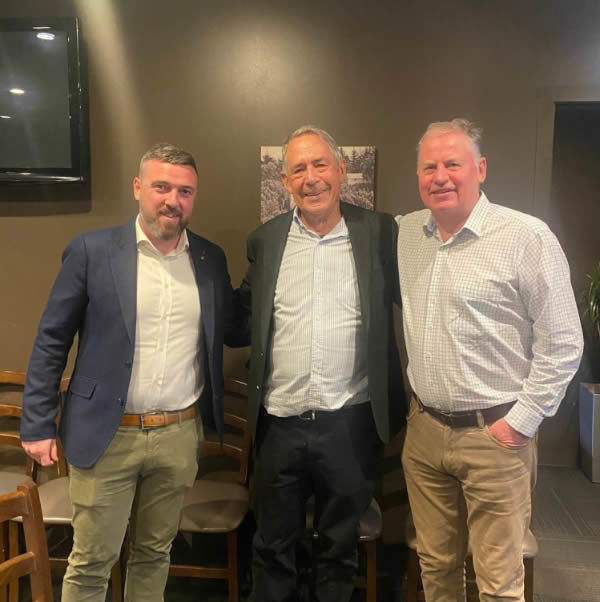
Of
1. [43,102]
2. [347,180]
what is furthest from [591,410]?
[43,102]

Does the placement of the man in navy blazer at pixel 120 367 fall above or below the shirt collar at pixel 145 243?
below

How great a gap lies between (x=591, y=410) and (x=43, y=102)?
3500 millimetres

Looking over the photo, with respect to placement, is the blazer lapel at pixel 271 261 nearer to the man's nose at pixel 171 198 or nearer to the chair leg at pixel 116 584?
the man's nose at pixel 171 198

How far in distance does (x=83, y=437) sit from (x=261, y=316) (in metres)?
0.69

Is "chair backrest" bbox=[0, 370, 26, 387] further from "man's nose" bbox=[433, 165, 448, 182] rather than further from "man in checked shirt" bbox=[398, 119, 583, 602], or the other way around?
"man's nose" bbox=[433, 165, 448, 182]

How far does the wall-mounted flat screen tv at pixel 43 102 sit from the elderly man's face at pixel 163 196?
0.83m

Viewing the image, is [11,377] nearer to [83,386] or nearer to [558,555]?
[83,386]

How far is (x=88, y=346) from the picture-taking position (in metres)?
1.73

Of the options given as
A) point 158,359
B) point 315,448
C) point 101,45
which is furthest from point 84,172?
point 315,448

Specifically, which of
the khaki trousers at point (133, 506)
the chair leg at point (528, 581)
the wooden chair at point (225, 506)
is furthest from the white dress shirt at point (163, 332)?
the chair leg at point (528, 581)

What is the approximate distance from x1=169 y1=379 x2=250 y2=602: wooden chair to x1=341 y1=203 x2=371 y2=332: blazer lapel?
2.66 feet

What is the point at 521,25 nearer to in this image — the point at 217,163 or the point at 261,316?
the point at 217,163

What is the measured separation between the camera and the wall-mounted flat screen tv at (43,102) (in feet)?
7.60

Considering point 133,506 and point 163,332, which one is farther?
point 133,506
